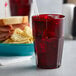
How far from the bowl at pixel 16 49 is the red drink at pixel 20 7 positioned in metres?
0.46

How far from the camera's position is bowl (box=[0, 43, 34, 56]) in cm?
98

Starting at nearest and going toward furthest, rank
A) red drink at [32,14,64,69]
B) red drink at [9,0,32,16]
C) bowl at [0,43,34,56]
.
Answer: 1. red drink at [32,14,64,69]
2. bowl at [0,43,34,56]
3. red drink at [9,0,32,16]

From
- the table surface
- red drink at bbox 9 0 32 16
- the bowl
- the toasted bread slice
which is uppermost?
red drink at bbox 9 0 32 16

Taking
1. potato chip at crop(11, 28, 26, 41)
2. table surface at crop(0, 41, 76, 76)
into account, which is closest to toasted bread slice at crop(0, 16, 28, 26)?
potato chip at crop(11, 28, 26, 41)

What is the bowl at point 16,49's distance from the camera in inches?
38.5

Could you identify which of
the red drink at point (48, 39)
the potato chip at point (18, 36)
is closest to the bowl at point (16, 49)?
the potato chip at point (18, 36)

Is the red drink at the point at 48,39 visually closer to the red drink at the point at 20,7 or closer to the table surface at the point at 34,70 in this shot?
the table surface at the point at 34,70

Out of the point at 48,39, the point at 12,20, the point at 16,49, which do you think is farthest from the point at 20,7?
the point at 48,39

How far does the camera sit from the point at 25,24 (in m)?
1.14

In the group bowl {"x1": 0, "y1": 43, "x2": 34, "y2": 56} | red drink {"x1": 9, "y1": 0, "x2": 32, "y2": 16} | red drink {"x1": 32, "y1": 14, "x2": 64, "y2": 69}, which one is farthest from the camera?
red drink {"x1": 9, "y1": 0, "x2": 32, "y2": 16}

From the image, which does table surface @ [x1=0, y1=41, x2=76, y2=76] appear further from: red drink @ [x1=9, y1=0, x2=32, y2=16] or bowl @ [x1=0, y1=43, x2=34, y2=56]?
red drink @ [x1=9, y1=0, x2=32, y2=16]

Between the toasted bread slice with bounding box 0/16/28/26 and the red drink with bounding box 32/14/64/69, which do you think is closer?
the red drink with bounding box 32/14/64/69

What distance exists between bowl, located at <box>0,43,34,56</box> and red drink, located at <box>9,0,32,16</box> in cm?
46

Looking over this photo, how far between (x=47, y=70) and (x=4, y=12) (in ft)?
2.84
